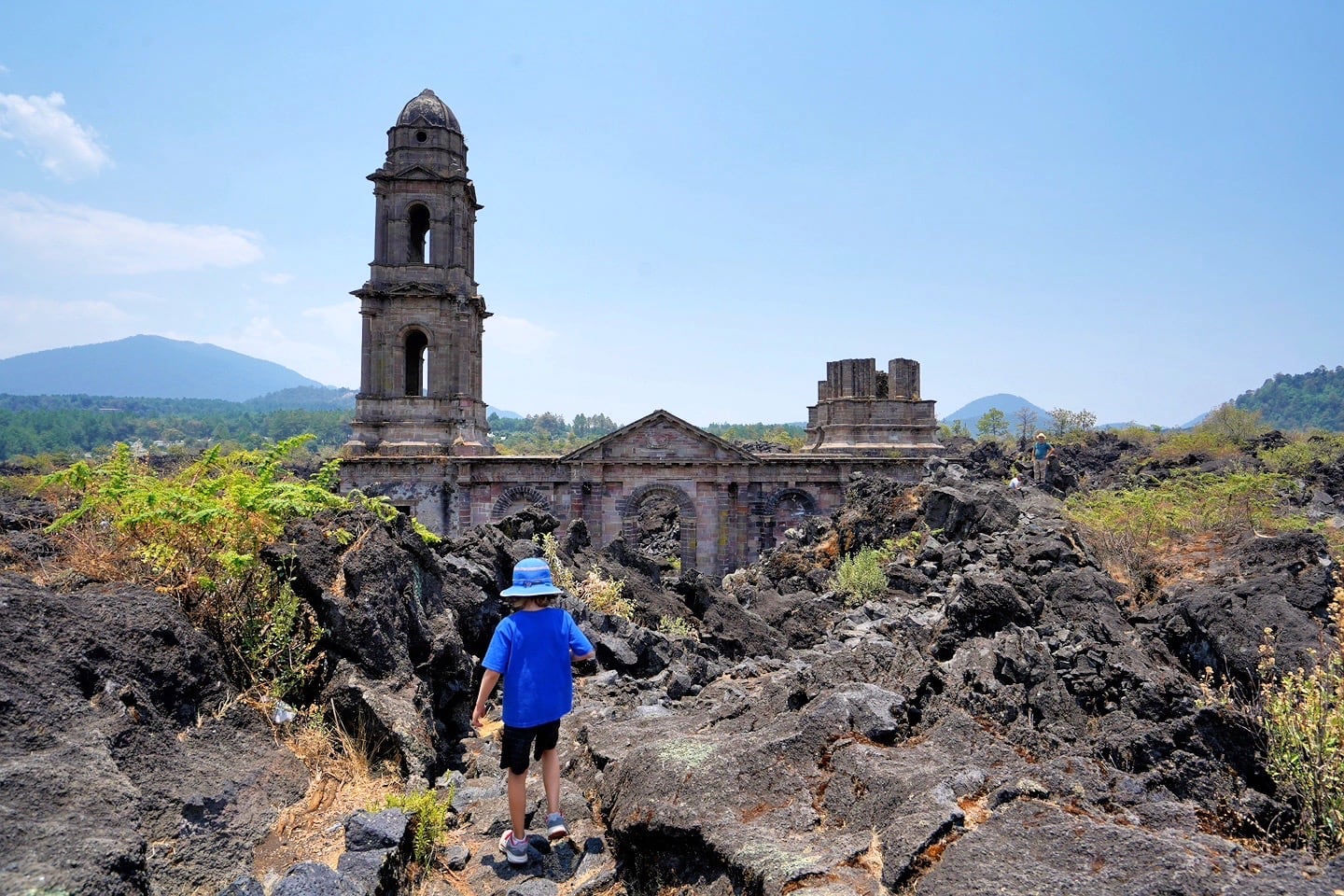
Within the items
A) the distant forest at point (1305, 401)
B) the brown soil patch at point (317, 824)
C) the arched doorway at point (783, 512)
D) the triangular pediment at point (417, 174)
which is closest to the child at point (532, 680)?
the brown soil patch at point (317, 824)

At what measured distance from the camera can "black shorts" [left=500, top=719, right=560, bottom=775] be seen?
4465 millimetres

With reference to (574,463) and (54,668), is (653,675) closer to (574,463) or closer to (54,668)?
(54,668)

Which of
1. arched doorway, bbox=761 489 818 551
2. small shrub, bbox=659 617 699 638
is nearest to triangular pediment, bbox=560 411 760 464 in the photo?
arched doorway, bbox=761 489 818 551

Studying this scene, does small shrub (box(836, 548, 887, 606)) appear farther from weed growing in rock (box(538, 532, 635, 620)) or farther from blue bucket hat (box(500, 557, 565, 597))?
blue bucket hat (box(500, 557, 565, 597))

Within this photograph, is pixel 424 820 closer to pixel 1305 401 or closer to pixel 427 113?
pixel 427 113

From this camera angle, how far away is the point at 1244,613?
6695 mm

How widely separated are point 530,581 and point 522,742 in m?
0.90

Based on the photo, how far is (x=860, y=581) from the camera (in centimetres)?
1342

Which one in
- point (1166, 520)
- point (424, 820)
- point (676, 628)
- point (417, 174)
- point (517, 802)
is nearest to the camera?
point (424, 820)

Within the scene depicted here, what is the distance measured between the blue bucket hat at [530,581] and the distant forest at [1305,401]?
193232mm

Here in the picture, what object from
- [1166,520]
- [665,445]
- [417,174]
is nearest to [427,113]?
[417,174]

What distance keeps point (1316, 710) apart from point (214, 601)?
239 inches

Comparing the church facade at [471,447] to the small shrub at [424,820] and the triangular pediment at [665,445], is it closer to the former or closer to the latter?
the triangular pediment at [665,445]

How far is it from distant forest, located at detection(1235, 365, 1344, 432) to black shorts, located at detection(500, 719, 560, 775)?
193 meters
